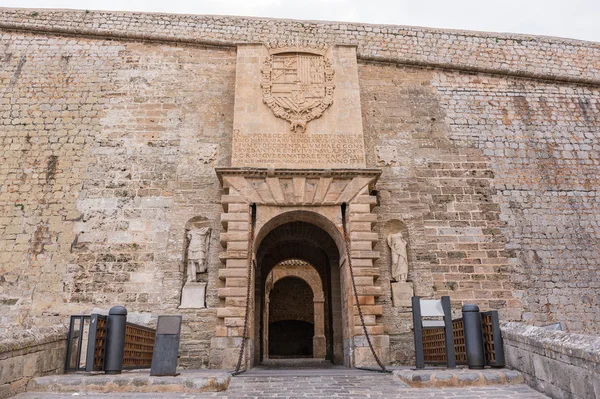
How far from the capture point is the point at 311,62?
9.66 metres

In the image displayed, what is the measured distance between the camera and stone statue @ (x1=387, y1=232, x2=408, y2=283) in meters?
8.54

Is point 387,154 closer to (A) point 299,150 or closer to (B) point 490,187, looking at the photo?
(A) point 299,150

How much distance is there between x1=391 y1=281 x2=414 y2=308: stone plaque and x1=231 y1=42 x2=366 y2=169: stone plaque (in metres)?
2.59

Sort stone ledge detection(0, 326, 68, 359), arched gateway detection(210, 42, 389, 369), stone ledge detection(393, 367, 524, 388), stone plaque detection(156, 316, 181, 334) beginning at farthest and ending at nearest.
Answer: arched gateway detection(210, 42, 389, 369) < stone plaque detection(156, 316, 181, 334) < stone ledge detection(393, 367, 524, 388) < stone ledge detection(0, 326, 68, 359)

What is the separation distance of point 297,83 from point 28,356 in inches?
278

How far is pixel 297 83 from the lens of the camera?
30.9 ft

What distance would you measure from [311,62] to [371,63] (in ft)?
6.05

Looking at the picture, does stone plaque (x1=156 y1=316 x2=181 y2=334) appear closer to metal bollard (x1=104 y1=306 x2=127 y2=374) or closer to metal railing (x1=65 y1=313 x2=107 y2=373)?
metal bollard (x1=104 y1=306 x2=127 y2=374)

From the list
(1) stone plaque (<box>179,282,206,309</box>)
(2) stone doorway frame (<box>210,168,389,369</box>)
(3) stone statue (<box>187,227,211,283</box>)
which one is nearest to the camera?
(2) stone doorway frame (<box>210,168,389,369</box>)

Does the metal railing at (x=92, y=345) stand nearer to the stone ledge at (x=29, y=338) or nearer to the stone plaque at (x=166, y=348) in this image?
the stone ledge at (x=29, y=338)

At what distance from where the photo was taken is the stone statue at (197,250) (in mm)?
8344

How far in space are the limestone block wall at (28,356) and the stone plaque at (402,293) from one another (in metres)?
5.74

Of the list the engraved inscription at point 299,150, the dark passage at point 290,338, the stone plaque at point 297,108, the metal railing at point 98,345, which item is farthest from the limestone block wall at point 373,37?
the dark passage at point 290,338

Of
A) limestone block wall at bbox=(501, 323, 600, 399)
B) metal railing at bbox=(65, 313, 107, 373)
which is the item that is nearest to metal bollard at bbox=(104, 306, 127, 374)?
metal railing at bbox=(65, 313, 107, 373)
